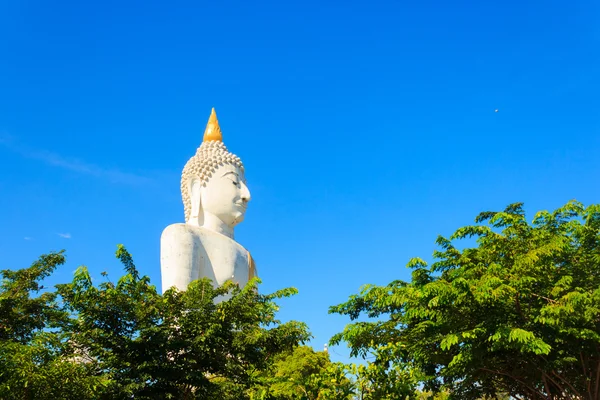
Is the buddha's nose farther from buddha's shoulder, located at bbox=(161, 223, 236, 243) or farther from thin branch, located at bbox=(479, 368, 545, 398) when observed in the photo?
thin branch, located at bbox=(479, 368, 545, 398)

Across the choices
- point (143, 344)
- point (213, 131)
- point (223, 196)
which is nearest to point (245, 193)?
point (223, 196)

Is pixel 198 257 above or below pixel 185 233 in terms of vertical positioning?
below

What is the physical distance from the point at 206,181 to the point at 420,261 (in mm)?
6601

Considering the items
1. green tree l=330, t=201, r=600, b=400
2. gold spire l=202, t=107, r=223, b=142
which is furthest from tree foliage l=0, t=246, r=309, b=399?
gold spire l=202, t=107, r=223, b=142

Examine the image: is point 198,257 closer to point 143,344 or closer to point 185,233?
point 185,233

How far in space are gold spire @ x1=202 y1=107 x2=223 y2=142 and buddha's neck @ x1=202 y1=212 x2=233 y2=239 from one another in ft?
7.36

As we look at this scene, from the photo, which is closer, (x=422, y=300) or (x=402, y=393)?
(x=402, y=393)

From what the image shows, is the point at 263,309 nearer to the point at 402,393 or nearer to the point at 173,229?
the point at 402,393

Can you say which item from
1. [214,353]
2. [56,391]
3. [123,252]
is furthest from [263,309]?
[56,391]

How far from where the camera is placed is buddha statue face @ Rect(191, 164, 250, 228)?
53.3 feet

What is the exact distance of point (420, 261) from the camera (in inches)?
472

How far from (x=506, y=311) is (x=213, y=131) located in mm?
9713

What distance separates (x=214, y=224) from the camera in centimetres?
1619

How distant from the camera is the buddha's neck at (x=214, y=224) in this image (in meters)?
16.2
